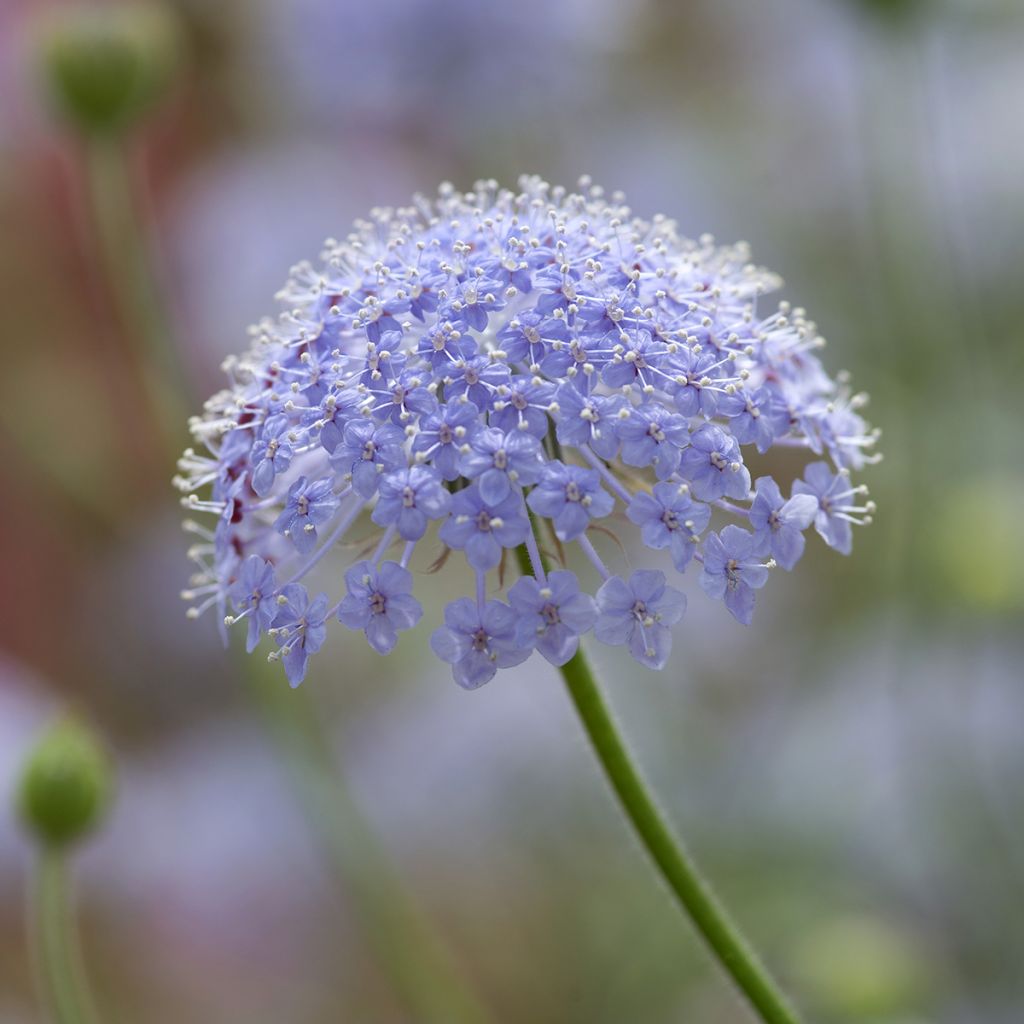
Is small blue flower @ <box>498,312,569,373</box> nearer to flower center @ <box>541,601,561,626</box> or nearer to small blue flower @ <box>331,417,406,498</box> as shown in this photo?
small blue flower @ <box>331,417,406,498</box>

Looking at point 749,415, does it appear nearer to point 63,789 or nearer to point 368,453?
point 368,453

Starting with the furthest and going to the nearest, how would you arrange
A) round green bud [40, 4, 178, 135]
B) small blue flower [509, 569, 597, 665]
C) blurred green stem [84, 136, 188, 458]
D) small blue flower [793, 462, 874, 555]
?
round green bud [40, 4, 178, 135]
blurred green stem [84, 136, 188, 458]
small blue flower [793, 462, 874, 555]
small blue flower [509, 569, 597, 665]

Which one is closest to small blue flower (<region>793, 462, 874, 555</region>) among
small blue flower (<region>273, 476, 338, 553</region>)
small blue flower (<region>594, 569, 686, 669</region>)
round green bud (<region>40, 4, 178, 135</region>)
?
small blue flower (<region>594, 569, 686, 669</region>)

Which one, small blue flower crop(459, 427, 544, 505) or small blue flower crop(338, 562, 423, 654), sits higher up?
small blue flower crop(459, 427, 544, 505)

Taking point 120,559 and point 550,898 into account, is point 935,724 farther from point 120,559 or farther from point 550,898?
point 120,559

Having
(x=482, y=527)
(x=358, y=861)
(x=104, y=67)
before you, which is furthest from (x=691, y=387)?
(x=104, y=67)

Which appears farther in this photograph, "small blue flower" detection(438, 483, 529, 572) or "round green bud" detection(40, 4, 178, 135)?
"round green bud" detection(40, 4, 178, 135)

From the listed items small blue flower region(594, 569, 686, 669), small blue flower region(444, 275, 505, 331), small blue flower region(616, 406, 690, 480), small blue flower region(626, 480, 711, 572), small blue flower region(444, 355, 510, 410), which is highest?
small blue flower region(444, 275, 505, 331)

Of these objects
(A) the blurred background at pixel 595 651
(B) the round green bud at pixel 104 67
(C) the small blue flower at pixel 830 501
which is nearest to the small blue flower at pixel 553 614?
(C) the small blue flower at pixel 830 501

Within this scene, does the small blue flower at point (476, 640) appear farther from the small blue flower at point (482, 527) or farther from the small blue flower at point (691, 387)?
the small blue flower at point (691, 387)
